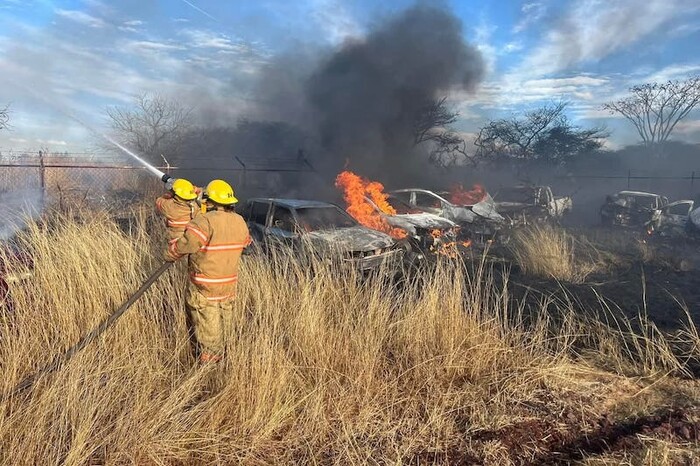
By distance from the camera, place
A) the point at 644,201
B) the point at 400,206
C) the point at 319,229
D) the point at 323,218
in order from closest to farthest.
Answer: the point at 319,229, the point at 323,218, the point at 400,206, the point at 644,201

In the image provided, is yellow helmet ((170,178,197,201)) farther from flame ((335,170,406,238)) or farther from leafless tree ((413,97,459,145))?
leafless tree ((413,97,459,145))

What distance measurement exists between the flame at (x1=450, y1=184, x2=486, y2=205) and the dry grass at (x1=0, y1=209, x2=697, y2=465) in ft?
26.4

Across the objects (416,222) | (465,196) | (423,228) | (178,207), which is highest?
(465,196)

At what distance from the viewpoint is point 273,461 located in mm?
2463

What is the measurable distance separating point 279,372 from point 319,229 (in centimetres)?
442

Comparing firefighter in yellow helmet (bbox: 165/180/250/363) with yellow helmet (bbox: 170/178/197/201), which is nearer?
firefighter in yellow helmet (bbox: 165/180/250/363)

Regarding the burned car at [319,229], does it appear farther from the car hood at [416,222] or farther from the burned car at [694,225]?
the burned car at [694,225]

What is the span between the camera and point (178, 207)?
15.9 feet

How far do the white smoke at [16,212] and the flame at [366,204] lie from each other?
5007 millimetres

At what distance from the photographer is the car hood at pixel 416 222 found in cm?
924

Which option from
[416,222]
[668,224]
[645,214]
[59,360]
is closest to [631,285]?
[416,222]

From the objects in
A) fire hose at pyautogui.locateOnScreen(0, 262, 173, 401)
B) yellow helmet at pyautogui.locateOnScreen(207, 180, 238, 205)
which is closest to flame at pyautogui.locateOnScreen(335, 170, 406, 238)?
yellow helmet at pyautogui.locateOnScreen(207, 180, 238, 205)

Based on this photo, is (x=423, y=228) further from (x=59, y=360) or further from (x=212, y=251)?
(x=59, y=360)

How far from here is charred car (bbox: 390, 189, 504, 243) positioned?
36.7 feet
